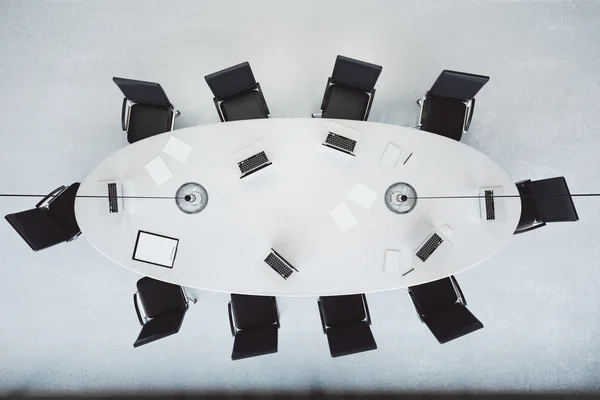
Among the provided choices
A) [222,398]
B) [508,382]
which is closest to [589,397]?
[508,382]

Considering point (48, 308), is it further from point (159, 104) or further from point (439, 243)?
point (439, 243)

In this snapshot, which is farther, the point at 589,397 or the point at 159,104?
the point at 589,397

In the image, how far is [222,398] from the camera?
4051 millimetres

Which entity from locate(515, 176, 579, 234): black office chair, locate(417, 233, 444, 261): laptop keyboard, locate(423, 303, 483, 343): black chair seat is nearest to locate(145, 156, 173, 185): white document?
locate(417, 233, 444, 261): laptop keyboard

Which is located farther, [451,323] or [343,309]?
[343,309]


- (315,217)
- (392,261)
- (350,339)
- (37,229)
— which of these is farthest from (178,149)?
(350,339)

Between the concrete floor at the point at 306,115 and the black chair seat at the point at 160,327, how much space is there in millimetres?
466

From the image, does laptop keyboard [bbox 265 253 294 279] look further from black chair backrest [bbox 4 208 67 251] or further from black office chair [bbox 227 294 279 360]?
black chair backrest [bbox 4 208 67 251]

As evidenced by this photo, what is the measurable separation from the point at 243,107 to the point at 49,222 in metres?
1.72

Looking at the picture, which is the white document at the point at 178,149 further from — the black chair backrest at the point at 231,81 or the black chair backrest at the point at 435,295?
the black chair backrest at the point at 435,295

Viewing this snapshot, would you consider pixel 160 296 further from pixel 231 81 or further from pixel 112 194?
pixel 231 81

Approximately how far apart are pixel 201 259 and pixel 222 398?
1667 mm

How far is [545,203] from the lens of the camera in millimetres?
3266

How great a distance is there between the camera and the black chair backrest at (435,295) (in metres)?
3.47
